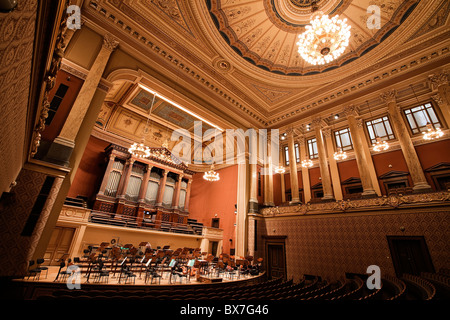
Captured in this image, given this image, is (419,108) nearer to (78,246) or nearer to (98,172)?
(78,246)

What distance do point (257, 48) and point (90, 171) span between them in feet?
37.2

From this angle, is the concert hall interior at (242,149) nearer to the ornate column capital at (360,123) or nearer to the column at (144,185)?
the ornate column capital at (360,123)

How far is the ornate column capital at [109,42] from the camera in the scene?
6958mm

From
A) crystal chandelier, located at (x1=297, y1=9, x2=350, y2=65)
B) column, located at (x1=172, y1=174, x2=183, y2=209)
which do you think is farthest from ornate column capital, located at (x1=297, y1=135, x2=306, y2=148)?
column, located at (x1=172, y1=174, x2=183, y2=209)

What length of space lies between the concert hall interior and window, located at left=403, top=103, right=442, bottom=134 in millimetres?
69

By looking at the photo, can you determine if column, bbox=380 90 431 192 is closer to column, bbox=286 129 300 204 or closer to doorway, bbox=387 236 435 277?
doorway, bbox=387 236 435 277

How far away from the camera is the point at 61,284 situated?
4.21m

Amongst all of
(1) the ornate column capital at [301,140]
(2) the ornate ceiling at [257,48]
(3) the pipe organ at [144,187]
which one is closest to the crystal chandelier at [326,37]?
(2) the ornate ceiling at [257,48]

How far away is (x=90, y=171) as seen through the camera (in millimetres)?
11641

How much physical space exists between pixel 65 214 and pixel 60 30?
732cm

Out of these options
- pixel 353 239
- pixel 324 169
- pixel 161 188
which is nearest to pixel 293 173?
pixel 324 169

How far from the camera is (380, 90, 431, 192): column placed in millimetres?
7046

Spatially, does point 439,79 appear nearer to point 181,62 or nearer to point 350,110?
point 350,110

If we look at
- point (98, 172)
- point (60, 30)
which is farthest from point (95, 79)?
point (98, 172)
